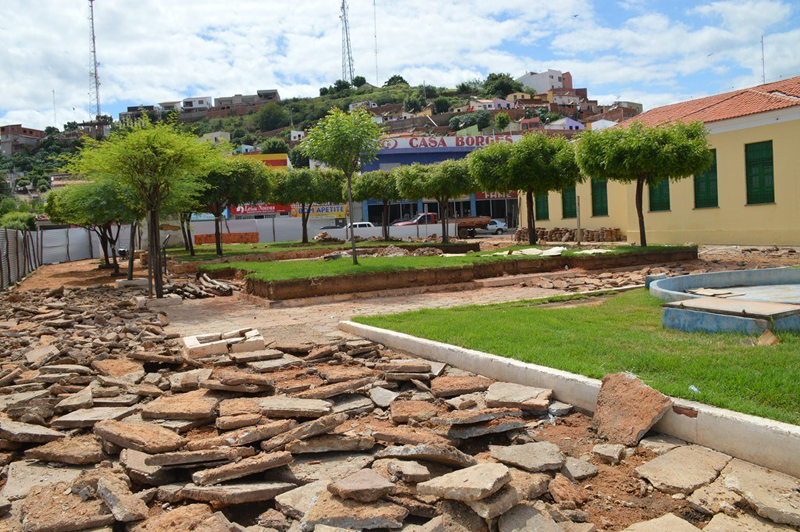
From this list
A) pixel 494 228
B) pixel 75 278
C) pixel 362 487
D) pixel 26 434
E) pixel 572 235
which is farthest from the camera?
pixel 494 228

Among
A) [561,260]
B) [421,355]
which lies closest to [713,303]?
Result: [421,355]

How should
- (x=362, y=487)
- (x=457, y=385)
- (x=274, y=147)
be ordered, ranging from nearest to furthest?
(x=362, y=487), (x=457, y=385), (x=274, y=147)

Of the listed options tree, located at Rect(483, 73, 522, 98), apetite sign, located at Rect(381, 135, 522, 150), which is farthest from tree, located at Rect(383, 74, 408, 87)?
apetite sign, located at Rect(381, 135, 522, 150)

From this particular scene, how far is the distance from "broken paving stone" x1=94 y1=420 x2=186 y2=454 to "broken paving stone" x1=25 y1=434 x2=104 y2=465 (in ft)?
0.40

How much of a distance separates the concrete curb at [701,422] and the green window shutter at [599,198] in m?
25.8

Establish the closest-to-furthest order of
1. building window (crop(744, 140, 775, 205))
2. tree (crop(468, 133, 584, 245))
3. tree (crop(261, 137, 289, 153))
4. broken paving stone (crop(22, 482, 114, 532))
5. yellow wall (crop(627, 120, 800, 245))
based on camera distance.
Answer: broken paving stone (crop(22, 482, 114, 532))
yellow wall (crop(627, 120, 800, 245))
building window (crop(744, 140, 775, 205))
tree (crop(468, 133, 584, 245))
tree (crop(261, 137, 289, 153))

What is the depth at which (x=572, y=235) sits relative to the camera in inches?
1220

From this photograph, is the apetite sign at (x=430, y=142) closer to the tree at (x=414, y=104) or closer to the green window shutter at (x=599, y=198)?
the green window shutter at (x=599, y=198)

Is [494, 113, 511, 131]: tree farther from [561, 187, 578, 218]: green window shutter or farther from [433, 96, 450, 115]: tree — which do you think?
[561, 187, 578, 218]: green window shutter

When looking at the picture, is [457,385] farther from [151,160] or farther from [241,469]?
[151,160]

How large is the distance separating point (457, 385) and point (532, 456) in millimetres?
1681

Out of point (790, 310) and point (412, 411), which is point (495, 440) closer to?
point (412, 411)

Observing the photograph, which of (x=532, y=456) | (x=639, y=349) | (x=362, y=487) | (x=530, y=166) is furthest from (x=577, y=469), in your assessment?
(x=530, y=166)

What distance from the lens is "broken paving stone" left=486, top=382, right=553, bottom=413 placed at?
4.96 metres
